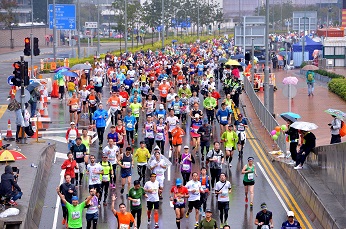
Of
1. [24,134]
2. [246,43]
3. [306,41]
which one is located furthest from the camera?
[306,41]

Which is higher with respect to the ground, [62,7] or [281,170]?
[62,7]

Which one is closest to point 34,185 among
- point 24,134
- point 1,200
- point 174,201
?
point 1,200

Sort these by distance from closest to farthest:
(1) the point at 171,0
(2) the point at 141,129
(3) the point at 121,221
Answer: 1. (3) the point at 121,221
2. (2) the point at 141,129
3. (1) the point at 171,0

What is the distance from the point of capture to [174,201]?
20.1 m

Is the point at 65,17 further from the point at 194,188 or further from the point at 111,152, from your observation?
the point at 194,188

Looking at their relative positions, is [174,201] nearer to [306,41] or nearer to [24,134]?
[24,134]

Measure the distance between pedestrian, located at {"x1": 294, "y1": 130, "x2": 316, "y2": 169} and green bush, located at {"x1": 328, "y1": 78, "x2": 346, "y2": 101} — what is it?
23.0m

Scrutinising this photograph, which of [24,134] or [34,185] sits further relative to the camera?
[24,134]

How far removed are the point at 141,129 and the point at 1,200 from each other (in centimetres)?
1554

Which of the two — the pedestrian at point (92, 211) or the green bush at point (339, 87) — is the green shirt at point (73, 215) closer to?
the pedestrian at point (92, 211)

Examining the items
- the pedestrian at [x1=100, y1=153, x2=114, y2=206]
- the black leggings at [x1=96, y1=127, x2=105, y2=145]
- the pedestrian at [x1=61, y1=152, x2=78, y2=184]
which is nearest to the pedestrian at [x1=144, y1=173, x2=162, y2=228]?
the pedestrian at [x1=100, y1=153, x2=114, y2=206]

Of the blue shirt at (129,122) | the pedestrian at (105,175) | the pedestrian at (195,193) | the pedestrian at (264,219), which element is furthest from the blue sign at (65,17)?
the pedestrian at (264,219)

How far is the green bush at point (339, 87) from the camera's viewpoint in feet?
160

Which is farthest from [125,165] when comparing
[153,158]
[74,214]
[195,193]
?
[74,214]
